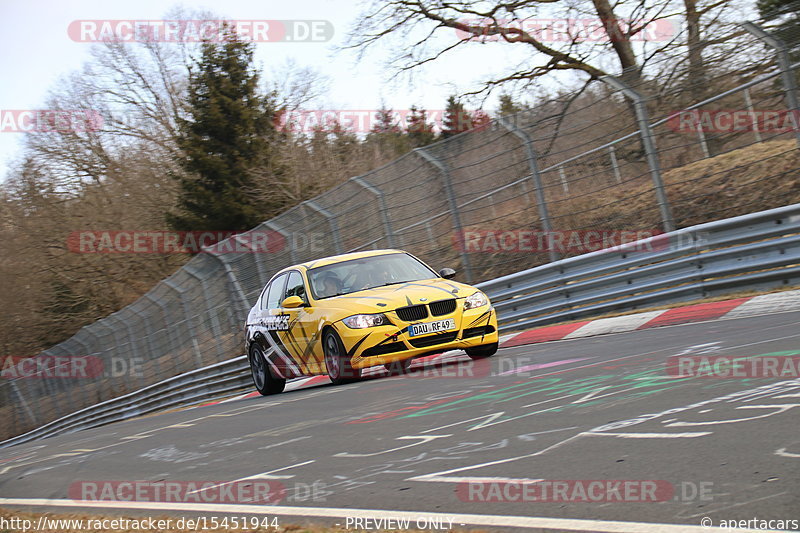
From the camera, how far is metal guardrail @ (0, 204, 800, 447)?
436 inches

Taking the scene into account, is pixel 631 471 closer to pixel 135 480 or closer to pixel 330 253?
pixel 135 480

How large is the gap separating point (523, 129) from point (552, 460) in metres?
9.55

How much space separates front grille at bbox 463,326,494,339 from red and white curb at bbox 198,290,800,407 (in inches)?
50.2

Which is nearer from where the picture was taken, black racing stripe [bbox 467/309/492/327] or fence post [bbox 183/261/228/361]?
black racing stripe [bbox 467/309/492/327]

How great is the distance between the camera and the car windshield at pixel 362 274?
11.8 meters

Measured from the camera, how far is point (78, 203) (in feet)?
141

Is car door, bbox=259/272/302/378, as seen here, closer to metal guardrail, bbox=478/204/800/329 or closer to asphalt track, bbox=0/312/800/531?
asphalt track, bbox=0/312/800/531

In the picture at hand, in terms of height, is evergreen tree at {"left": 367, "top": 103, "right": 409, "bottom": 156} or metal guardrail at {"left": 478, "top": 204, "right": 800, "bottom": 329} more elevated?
evergreen tree at {"left": 367, "top": 103, "right": 409, "bottom": 156}

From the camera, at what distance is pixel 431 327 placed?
1072cm

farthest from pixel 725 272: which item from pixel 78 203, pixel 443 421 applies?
pixel 78 203

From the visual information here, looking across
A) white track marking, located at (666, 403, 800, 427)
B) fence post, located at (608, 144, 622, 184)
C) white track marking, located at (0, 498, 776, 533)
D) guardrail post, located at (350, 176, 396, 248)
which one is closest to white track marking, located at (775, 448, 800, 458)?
white track marking, located at (666, 403, 800, 427)

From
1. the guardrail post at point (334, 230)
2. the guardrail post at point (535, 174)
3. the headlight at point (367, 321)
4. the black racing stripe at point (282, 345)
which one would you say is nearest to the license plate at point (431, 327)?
the headlight at point (367, 321)

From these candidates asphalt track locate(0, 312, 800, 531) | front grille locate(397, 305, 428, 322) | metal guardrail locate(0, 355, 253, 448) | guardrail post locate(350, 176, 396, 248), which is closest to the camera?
asphalt track locate(0, 312, 800, 531)

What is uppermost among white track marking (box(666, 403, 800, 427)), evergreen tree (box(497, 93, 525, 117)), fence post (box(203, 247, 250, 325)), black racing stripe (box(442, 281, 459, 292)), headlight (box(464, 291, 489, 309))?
evergreen tree (box(497, 93, 525, 117))
